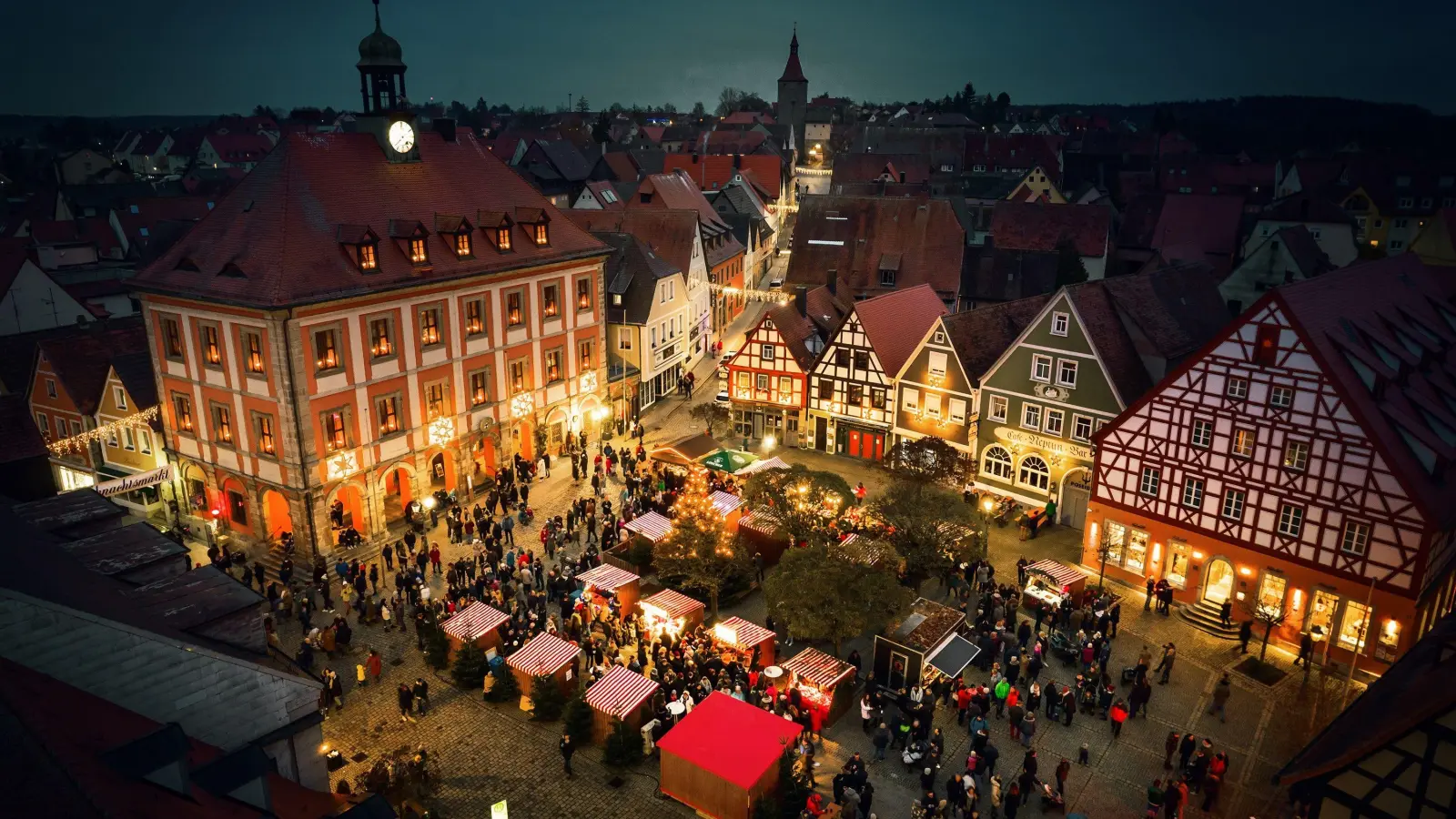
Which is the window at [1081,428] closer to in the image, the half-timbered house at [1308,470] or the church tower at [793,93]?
the half-timbered house at [1308,470]

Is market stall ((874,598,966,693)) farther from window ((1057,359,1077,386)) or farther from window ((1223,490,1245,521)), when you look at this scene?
window ((1057,359,1077,386))

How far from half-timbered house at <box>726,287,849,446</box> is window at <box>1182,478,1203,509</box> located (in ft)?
61.5

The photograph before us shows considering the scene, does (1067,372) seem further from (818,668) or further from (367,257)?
(367,257)

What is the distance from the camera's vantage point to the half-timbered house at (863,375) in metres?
43.2

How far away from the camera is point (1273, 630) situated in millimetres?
29422

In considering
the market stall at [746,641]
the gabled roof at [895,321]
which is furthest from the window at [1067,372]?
the market stall at [746,641]

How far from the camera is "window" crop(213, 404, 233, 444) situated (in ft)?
114

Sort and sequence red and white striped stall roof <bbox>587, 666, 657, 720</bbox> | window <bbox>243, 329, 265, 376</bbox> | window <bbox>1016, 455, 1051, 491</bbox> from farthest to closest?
window <bbox>1016, 455, 1051, 491</bbox> → window <bbox>243, 329, 265, 376</bbox> → red and white striped stall roof <bbox>587, 666, 657, 720</bbox>

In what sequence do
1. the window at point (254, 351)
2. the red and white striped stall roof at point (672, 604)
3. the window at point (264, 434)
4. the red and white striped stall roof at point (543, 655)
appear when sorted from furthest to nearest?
the window at point (264, 434) → the window at point (254, 351) → the red and white striped stall roof at point (672, 604) → the red and white striped stall roof at point (543, 655)

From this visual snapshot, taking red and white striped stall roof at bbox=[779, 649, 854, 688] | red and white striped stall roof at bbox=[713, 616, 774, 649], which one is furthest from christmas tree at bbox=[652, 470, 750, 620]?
red and white striped stall roof at bbox=[779, 649, 854, 688]

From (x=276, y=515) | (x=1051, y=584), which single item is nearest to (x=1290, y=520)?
(x=1051, y=584)

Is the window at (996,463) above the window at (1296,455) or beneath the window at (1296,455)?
beneath

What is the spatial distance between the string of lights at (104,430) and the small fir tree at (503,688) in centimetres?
2144

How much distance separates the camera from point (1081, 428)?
36.5 metres
